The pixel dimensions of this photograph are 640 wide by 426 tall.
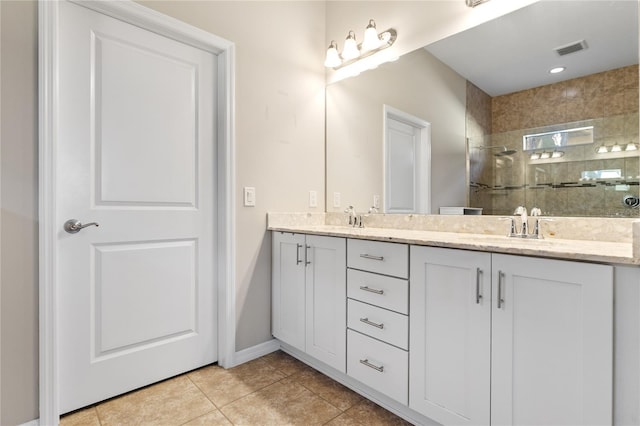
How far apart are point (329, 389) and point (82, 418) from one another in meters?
1.17

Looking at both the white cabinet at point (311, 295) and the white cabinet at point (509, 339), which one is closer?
the white cabinet at point (509, 339)

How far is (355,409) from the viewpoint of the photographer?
1542mm

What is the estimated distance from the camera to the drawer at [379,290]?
1395mm

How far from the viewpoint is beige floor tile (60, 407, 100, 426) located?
4.73ft

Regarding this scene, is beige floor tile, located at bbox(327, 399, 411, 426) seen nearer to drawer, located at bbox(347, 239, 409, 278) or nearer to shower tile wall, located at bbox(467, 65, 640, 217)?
drawer, located at bbox(347, 239, 409, 278)

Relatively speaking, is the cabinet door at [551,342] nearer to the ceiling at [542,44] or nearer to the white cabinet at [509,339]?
the white cabinet at [509,339]

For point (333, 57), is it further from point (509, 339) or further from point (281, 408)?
point (281, 408)

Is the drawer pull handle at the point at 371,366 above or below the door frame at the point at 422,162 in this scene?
below

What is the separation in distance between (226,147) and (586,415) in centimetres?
194

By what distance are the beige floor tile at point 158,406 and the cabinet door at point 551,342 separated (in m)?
1.31

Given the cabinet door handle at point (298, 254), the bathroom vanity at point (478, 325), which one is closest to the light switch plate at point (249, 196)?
the cabinet door handle at point (298, 254)

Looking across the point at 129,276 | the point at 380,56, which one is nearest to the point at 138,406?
the point at 129,276

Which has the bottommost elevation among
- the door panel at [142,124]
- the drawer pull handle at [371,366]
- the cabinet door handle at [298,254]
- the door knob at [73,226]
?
the drawer pull handle at [371,366]

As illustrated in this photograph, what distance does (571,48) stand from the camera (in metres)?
1.42
